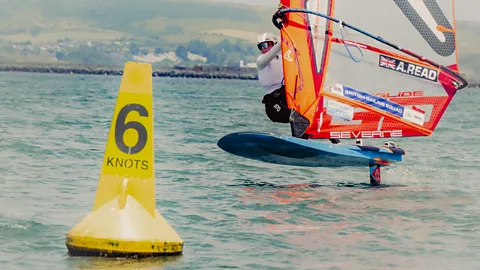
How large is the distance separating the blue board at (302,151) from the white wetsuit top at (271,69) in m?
1.34

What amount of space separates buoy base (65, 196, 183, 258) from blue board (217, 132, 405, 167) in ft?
20.5

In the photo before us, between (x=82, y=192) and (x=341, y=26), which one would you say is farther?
(x=341, y=26)

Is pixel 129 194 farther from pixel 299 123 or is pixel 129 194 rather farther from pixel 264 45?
pixel 264 45

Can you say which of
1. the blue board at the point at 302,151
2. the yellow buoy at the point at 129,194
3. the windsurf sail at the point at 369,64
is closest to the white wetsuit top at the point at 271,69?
the windsurf sail at the point at 369,64

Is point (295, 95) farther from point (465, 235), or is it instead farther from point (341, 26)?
point (465, 235)

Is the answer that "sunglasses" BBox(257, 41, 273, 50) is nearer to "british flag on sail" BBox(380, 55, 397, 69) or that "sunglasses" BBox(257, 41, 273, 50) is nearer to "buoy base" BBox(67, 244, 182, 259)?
"british flag on sail" BBox(380, 55, 397, 69)

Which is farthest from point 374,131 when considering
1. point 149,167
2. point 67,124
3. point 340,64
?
point 67,124

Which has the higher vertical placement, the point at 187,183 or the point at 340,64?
the point at 340,64

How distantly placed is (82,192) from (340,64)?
17.2 feet

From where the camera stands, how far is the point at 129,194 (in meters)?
10.9

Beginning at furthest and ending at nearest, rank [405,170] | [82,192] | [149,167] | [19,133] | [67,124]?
[67,124], [19,133], [405,170], [82,192], [149,167]

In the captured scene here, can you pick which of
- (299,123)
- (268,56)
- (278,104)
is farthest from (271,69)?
(299,123)

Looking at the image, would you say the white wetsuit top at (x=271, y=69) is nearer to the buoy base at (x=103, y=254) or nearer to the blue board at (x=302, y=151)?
the blue board at (x=302, y=151)

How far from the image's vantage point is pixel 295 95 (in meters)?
17.8
